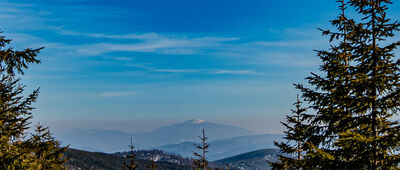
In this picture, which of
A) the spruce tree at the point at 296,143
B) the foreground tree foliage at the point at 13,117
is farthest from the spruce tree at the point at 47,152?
the spruce tree at the point at 296,143

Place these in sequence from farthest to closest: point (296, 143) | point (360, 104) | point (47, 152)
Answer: point (47, 152)
point (296, 143)
point (360, 104)

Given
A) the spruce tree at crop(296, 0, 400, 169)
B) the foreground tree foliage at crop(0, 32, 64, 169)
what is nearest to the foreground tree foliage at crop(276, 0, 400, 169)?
the spruce tree at crop(296, 0, 400, 169)

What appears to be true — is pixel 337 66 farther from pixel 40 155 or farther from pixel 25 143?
pixel 40 155

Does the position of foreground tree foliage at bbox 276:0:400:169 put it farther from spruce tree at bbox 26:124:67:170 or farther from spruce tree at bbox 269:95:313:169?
spruce tree at bbox 26:124:67:170

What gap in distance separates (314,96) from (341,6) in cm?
401

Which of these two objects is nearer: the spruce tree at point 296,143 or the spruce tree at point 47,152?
the spruce tree at point 296,143

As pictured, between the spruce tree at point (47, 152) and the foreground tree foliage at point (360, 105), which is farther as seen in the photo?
the spruce tree at point (47, 152)

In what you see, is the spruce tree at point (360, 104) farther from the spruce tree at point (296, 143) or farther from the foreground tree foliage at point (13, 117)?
the foreground tree foliage at point (13, 117)

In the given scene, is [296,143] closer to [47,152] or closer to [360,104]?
[360,104]

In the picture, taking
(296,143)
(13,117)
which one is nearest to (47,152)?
(13,117)

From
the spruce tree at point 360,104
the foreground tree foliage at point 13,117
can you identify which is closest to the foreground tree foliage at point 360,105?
the spruce tree at point 360,104

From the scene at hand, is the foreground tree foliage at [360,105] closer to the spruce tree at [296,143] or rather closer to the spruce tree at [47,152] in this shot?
the spruce tree at [296,143]

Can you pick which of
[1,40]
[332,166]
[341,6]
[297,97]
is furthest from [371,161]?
[1,40]

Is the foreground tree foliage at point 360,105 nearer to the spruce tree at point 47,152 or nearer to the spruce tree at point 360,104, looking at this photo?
the spruce tree at point 360,104
